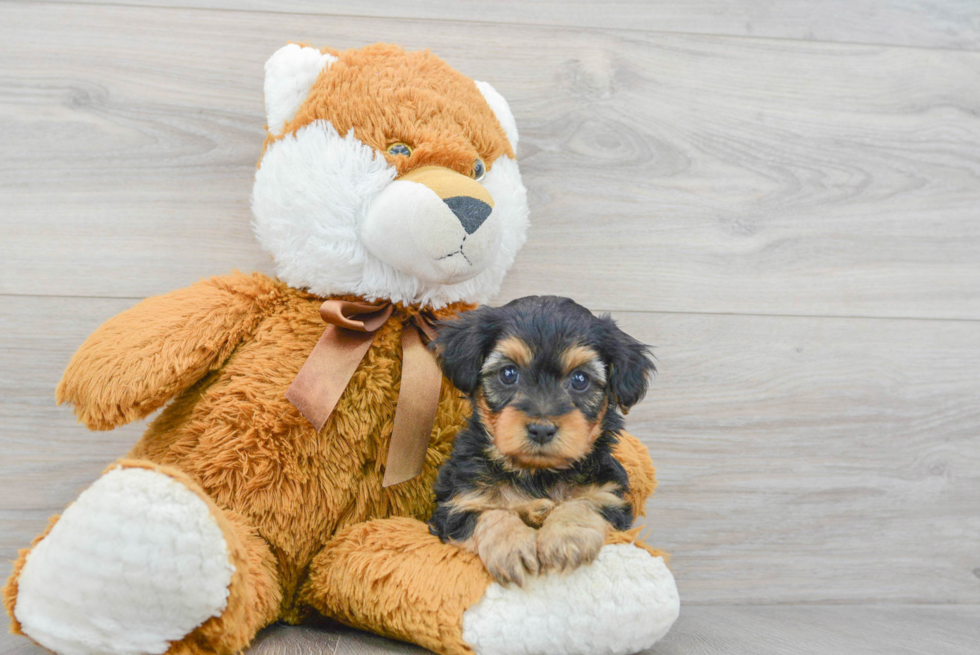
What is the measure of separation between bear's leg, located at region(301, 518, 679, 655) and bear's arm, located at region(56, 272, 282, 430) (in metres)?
0.43

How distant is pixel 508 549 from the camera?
1048 mm

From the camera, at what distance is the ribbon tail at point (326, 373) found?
3.90 feet

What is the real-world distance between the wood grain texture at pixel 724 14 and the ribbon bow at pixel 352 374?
0.84 metres

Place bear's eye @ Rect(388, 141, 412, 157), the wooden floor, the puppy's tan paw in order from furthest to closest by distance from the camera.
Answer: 1. the wooden floor
2. bear's eye @ Rect(388, 141, 412, 157)
3. the puppy's tan paw

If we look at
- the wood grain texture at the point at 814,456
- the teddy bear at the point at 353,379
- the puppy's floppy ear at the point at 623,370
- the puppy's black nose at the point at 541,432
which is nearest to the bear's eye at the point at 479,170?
the teddy bear at the point at 353,379

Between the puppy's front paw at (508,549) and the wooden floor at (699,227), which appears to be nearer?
the puppy's front paw at (508,549)

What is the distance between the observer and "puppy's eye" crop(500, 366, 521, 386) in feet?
3.67

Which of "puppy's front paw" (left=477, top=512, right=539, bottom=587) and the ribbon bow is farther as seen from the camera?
the ribbon bow

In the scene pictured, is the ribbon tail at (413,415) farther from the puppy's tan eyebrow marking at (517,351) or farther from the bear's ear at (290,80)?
the bear's ear at (290,80)

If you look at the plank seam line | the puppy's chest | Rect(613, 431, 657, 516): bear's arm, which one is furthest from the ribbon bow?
the plank seam line

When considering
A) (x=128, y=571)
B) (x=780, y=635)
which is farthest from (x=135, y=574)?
(x=780, y=635)

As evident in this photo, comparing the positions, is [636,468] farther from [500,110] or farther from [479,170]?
[500,110]

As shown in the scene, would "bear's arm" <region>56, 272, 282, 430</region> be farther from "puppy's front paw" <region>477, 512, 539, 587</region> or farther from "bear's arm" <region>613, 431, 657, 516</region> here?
"bear's arm" <region>613, 431, 657, 516</region>

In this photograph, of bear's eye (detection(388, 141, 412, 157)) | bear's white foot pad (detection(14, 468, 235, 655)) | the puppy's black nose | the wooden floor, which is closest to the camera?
bear's white foot pad (detection(14, 468, 235, 655))
